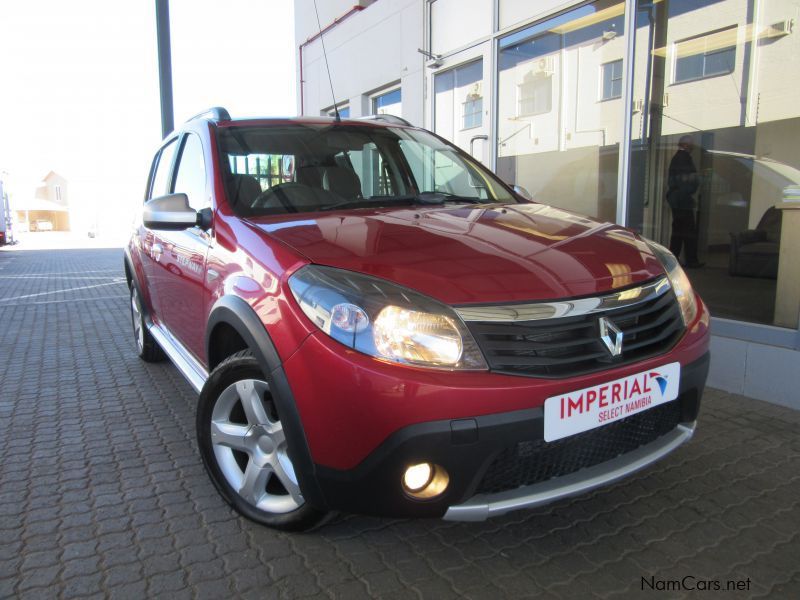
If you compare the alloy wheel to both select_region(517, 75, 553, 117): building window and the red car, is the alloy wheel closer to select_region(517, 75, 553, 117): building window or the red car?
the red car

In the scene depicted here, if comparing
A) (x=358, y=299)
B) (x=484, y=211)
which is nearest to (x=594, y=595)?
(x=358, y=299)

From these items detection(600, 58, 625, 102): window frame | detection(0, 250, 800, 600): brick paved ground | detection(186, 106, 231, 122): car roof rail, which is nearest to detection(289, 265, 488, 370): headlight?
detection(0, 250, 800, 600): brick paved ground

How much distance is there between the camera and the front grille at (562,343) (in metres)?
1.82

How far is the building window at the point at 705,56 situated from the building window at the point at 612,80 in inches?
18.9

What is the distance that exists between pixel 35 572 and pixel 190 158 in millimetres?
2139

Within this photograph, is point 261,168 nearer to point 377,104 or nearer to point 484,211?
point 484,211

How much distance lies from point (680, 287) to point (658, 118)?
10.6 feet

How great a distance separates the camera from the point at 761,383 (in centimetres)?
380

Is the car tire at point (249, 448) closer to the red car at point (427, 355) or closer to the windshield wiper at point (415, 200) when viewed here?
the red car at point (427, 355)

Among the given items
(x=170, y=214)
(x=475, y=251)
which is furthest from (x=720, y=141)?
(x=170, y=214)

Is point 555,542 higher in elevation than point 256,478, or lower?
lower

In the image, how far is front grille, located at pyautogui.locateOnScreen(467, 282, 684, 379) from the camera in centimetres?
182

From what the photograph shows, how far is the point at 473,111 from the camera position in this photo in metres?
7.27

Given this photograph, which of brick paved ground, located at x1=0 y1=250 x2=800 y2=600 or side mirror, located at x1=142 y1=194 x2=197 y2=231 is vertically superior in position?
side mirror, located at x1=142 y1=194 x2=197 y2=231
